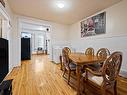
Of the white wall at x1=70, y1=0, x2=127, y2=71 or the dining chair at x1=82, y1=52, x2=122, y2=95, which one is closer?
the dining chair at x1=82, y1=52, x2=122, y2=95

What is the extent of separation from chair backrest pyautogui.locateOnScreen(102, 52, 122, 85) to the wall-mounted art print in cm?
232

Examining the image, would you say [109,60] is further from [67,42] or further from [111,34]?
[67,42]

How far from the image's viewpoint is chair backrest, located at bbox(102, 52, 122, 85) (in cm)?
134

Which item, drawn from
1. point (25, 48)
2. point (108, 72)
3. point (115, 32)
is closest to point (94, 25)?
point (115, 32)

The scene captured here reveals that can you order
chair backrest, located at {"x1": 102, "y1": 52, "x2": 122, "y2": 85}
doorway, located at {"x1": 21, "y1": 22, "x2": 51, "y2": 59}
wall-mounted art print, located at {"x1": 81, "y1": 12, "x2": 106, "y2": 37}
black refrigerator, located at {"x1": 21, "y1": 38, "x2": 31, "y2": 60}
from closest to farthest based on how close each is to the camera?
chair backrest, located at {"x1": 102, "y1": 52, "x2": 122, "y2": 85}, wall-mounted art print, located at {"x1": 81, "y1": 12, "x2": 106, "y2": 37}, black refrigerator, located at {"x1": 21, "y1": 38, "x2": 31, "y2": 60}, doorway, located at {"x1": 21, "y1": 22, "x2": 51, "y2": 59}

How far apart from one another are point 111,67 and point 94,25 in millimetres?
2910

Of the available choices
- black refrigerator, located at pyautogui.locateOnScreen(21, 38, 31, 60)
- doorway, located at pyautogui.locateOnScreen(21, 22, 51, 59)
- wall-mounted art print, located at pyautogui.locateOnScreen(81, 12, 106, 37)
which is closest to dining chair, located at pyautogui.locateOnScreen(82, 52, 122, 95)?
wall-mounted art print, located at pyautogui.locateOnScreen(81, 12, 106, 37)

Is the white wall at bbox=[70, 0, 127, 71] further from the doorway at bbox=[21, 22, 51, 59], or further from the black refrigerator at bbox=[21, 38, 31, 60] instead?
the doorway at bbox=[21, 22, 51, 59]

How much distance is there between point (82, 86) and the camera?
218 cm

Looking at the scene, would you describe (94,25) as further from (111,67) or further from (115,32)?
(111,67)

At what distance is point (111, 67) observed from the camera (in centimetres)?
140

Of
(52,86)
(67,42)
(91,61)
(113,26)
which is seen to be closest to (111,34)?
(113,26)

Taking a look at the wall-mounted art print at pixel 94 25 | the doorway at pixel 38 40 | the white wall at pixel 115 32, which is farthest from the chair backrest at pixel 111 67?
the doorway at pixel 38 40

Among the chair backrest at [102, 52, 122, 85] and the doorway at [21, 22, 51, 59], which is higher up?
the doorway at [21, 22, 51, 59]
